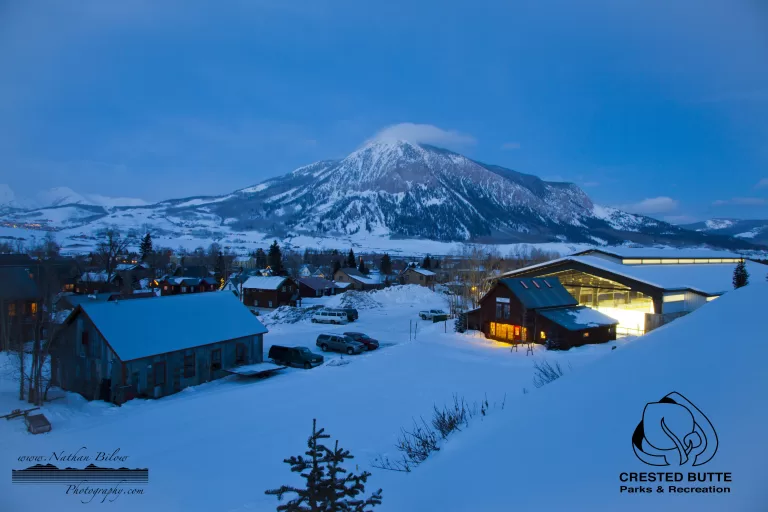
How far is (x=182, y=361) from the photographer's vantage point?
2120 centimetres

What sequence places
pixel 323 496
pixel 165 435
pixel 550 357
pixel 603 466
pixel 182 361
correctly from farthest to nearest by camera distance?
pixel 550 357
pixel 182 361
pixel 165 435
pixel 323 496
pixel 603 466

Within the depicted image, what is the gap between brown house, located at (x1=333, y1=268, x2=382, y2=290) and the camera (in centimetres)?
7769

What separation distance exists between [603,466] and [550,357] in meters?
21.0


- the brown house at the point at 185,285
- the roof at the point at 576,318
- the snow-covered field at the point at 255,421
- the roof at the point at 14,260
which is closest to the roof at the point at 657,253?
the roof at the point at 576,318

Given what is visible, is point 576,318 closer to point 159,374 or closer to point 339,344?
point 339,344

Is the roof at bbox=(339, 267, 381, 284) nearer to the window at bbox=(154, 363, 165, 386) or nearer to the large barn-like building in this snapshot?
the large barn-like building

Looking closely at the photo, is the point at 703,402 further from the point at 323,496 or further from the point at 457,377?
the point at 457,377

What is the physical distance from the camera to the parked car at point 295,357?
84.5 feet

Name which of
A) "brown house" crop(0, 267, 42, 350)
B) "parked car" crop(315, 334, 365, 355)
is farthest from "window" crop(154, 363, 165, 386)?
"brown house" crop(0, 267, 42, 350)

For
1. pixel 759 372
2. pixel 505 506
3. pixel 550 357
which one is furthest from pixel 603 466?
pixel 550 357

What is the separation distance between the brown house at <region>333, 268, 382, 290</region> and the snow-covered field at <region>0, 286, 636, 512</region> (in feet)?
168

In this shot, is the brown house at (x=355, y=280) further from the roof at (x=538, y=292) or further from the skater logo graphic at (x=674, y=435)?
the skater logo graphic at (x=674, y=435)

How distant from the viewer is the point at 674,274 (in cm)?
3672

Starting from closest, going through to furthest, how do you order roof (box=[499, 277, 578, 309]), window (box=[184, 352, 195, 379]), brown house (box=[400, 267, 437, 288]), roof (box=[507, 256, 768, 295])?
window (box=[184, 352, 195, 379]) < roof (box=[499, 277, 578, 309]) < roof (box=[507, 256, 768, 295]) < brown house (box=[400, 267, 437, 288])
